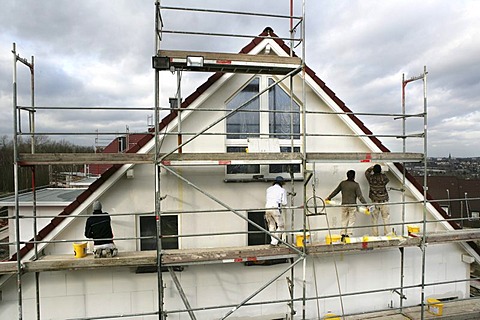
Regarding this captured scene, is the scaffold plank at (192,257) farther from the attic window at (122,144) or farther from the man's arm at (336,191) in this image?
the attic window at (122,144)

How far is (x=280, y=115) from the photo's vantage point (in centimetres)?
746

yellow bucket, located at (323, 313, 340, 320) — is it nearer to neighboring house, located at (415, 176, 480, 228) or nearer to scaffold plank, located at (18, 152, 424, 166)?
scaffold plank, located at (18, 152, 424, 166)

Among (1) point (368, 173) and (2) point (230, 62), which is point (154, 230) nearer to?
(2) point (230, 62)

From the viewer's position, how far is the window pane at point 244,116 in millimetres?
7152

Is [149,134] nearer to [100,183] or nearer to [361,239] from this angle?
[100,183]

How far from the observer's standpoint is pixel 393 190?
304 inches

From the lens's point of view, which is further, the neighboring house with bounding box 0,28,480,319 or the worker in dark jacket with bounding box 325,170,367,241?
the worker in dark jacket with bounding box 325,170,367,241

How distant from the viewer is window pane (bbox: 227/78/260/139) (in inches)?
282

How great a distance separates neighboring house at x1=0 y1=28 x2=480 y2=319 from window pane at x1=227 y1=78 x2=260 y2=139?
1.0 inches

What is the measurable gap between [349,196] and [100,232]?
5.49 meters

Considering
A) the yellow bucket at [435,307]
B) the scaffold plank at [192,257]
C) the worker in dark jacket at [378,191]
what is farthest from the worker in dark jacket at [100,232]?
the yellow bucket at [435,307]

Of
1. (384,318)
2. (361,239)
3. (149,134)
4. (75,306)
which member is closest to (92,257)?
(75,306)

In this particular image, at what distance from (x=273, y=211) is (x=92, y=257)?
3.83 meters

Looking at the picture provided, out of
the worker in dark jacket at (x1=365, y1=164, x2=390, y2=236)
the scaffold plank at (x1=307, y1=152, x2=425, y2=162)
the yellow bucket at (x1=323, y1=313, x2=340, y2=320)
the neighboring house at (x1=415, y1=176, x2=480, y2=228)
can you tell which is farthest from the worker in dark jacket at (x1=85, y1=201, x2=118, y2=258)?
the neighboring house at (x1=415, y1=176, x2=480, y2=228)
